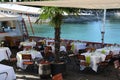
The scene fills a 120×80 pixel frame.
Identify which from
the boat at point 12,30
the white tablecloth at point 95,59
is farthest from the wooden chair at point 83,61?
the boat at point 12,30

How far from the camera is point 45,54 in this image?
1390 centimetres

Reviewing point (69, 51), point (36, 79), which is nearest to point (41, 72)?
point (36, 79)

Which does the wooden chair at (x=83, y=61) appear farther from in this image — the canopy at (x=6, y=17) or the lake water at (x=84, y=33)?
the lake water at (x=84, y=33)

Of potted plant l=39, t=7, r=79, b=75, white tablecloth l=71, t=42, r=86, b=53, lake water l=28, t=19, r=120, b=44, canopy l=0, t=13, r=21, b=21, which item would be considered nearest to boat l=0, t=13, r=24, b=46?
canopy l=0, t=13, r=21, b=21

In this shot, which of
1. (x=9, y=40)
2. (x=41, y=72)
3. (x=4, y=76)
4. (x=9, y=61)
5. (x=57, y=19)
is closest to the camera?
(x=4, y=76)

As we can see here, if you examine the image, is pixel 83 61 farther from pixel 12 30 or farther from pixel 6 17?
pixel 12 30

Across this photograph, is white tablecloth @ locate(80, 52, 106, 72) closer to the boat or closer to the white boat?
the boat

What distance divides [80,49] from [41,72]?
494 centimetres

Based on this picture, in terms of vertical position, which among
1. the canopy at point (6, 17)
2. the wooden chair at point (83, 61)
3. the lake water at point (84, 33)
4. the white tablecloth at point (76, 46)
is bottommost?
the lake water at point (84, 33)

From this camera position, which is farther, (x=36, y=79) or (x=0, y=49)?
(x=0, y=49)

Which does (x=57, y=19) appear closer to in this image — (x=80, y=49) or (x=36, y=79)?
(x=36, y=79)

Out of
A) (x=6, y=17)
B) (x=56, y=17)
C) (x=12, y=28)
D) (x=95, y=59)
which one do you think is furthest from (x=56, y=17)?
(x=12, y=28)

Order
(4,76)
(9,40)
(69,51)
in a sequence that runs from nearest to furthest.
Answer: (4,76), (69,51), (9,40)

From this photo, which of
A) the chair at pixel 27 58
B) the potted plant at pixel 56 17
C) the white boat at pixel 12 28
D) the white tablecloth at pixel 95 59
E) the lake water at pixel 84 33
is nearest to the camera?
the potted plant at pixel 56 17
